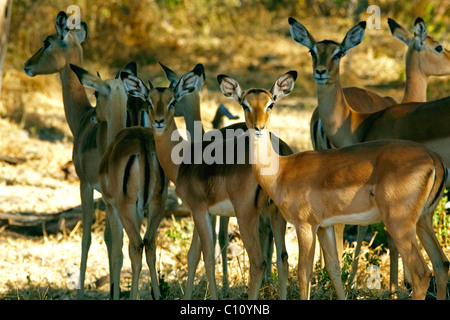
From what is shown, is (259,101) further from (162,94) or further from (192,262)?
→ (192,262)

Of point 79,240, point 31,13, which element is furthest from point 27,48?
point 79,240

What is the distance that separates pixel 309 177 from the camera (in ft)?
13.0

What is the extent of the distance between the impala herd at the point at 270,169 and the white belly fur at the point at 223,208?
1 cm

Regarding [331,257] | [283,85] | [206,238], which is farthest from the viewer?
[206,238]

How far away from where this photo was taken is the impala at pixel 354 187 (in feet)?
12.1

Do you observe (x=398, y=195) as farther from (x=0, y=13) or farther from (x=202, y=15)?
(x=202, y=15)

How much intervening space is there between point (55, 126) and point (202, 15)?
724 cm

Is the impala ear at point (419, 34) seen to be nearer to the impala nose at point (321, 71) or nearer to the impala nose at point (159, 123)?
the impala nose at point (321, 71)

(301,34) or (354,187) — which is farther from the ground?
(301,34)

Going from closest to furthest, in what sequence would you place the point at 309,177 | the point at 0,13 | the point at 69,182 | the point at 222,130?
the point at 309,177, the point at 222,130, the point at 0,13, the point at 69,182

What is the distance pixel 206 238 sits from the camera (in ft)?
14.3

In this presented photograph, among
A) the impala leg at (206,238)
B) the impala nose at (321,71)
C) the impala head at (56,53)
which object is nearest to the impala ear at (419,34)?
the impala nose at (321,71)

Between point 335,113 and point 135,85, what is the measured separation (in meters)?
1.57

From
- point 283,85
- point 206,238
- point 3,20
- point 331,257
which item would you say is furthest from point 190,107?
point 3,20
